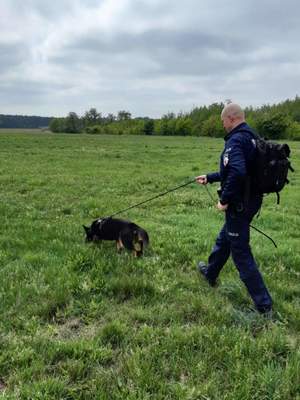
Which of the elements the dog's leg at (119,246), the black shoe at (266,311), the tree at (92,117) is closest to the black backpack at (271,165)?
the black shoe at (266,311)

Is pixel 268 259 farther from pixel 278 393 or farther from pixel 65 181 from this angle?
pixel 65 181

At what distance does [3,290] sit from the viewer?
616 cm

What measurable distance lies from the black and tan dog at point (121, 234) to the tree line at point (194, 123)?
9598cm

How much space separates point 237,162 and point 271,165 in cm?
44

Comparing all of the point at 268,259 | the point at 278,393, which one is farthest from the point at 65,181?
the point at 278,393

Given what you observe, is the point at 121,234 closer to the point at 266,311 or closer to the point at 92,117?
the point at 266,311

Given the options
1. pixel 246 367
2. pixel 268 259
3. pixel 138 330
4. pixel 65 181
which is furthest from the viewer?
pixel 65 181

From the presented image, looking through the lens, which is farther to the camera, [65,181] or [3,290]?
[65,181]

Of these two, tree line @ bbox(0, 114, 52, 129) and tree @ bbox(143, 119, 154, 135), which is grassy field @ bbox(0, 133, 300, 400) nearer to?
tree @ bbox(143, 119, 154, 135)

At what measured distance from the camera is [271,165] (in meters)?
5.33

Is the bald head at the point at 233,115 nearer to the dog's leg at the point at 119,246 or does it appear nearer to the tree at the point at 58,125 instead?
the dog's leg at the point at 119,246

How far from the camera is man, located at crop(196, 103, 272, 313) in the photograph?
537 cm

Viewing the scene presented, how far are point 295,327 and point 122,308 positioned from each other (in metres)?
2.24

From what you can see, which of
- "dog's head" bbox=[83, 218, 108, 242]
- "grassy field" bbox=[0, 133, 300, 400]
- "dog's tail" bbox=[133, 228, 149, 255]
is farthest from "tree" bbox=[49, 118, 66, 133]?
"dog's tail" bbox=[133, 228, 149, 255]
